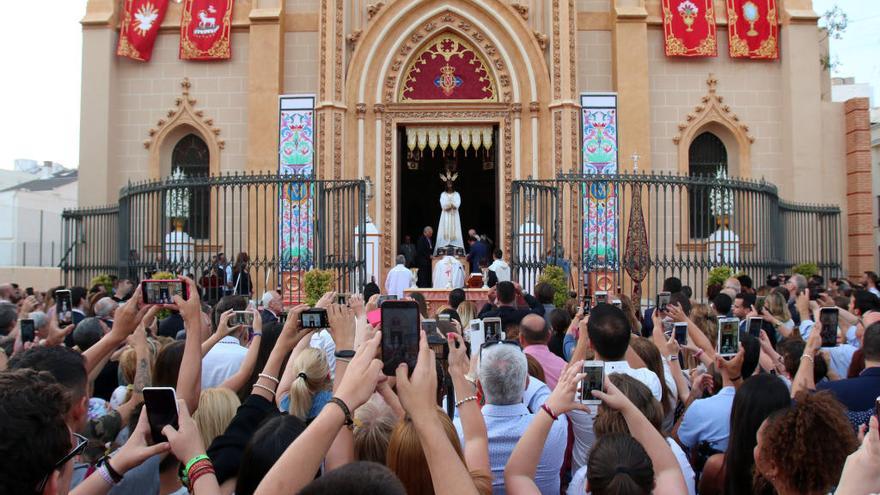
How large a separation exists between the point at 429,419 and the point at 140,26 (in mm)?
22020

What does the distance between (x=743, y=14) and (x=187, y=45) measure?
1459 centimetres

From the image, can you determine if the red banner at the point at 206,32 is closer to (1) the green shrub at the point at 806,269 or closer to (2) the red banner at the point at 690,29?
(2) the red banner at the point at 690,29

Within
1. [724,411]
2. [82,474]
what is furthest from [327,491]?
[724,411]

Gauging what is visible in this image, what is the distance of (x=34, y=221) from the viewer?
133 ft

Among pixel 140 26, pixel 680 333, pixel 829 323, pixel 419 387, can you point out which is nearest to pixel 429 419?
pixel 419 387

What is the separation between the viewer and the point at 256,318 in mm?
6250

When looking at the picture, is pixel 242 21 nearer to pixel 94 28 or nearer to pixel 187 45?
pixel 187 45

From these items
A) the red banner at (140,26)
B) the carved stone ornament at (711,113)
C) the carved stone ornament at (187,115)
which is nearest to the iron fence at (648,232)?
the carved stone ornament at (711,113)

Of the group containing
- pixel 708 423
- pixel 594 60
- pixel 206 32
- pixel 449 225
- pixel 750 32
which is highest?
pixel 206 32

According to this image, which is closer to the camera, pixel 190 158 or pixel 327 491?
pixel 327 491

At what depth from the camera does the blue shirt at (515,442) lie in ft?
13.9

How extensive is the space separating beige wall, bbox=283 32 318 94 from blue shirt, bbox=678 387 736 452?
60.9 feet

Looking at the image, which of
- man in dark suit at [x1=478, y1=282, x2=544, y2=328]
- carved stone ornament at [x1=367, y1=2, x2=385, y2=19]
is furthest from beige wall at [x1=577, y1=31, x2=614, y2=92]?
man in dark suit at [x1=478, y1=282, x2=544, y2=328]

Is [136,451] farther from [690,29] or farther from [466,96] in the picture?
[690,29]
